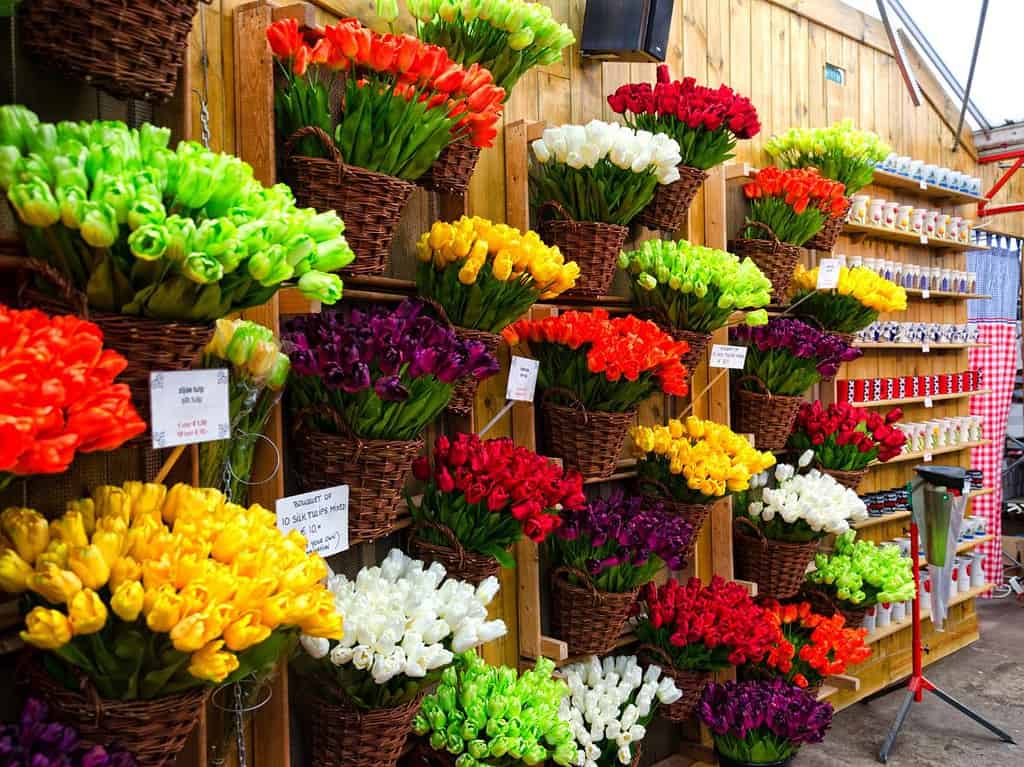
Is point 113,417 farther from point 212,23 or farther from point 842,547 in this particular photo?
point 842,547

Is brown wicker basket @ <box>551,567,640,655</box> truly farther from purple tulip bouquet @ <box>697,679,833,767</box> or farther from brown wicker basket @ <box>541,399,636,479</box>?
purple tulip bouquet @ <box>697,679,833,767</box>

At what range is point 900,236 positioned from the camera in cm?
469

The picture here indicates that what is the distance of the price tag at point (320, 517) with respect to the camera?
1.71 metres

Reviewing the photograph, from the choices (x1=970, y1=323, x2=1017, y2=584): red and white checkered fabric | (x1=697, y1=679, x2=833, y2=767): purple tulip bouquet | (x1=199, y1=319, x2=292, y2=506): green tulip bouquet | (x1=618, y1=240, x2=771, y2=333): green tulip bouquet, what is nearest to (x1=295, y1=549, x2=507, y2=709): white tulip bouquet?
(x1=199, y1=319, x2=292, y2=506): green tulip bouquet

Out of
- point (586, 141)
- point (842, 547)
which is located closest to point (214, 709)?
point (586, 141)

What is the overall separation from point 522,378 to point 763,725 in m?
1.42

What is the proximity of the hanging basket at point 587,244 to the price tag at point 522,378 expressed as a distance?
0.99 feet

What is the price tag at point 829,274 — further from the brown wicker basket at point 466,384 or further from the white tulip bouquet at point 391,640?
the white tulip bouquet at point 391,640

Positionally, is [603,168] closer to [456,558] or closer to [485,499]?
[485,499]

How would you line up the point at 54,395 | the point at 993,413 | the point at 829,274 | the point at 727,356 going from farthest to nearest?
the point at 993,413
the point at 829,274
the point at 727,356
the point at 54,395

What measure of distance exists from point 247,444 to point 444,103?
763 mm

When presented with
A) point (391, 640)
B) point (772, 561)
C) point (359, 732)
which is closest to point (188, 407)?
point (391, 640)

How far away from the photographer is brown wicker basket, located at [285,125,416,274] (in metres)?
1.83

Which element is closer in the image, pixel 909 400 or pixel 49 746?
pixel 49 746
